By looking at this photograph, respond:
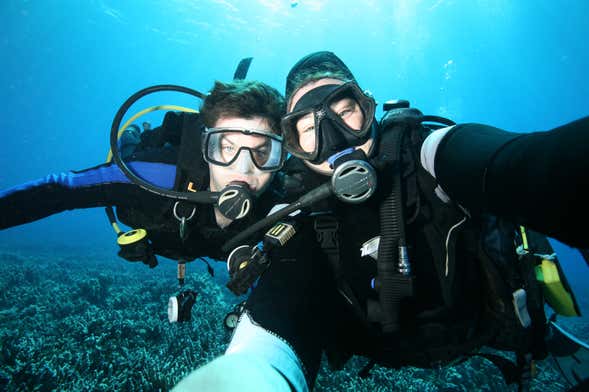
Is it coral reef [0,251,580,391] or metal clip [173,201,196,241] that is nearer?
metal clip [173,201,196,241]

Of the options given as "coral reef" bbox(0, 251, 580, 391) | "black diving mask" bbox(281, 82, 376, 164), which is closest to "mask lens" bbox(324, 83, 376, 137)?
"black diving mask" bbox(281, 82, 376, 164)

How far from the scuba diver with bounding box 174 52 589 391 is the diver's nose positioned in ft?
2.38

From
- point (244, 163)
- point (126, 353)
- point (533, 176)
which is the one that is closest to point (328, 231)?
point (244, 163)

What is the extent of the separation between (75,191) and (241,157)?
Result: 2101mm

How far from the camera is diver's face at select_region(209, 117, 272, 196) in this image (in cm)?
336

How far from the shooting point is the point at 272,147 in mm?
3533

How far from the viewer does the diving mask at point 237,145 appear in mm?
3389

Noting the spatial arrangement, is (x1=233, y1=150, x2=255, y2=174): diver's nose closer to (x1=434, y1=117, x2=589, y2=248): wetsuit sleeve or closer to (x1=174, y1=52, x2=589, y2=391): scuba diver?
(x1=174, y1=52, x2=589, y2=391): scuba diver

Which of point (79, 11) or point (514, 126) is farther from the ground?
point (79, 11)

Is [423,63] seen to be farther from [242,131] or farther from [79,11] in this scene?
[242,131]

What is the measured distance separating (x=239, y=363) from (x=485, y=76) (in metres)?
86.7

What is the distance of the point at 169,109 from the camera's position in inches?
176

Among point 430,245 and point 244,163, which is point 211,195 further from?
point 430,245

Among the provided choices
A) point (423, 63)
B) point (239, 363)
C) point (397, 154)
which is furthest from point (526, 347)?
point (423, 63)
